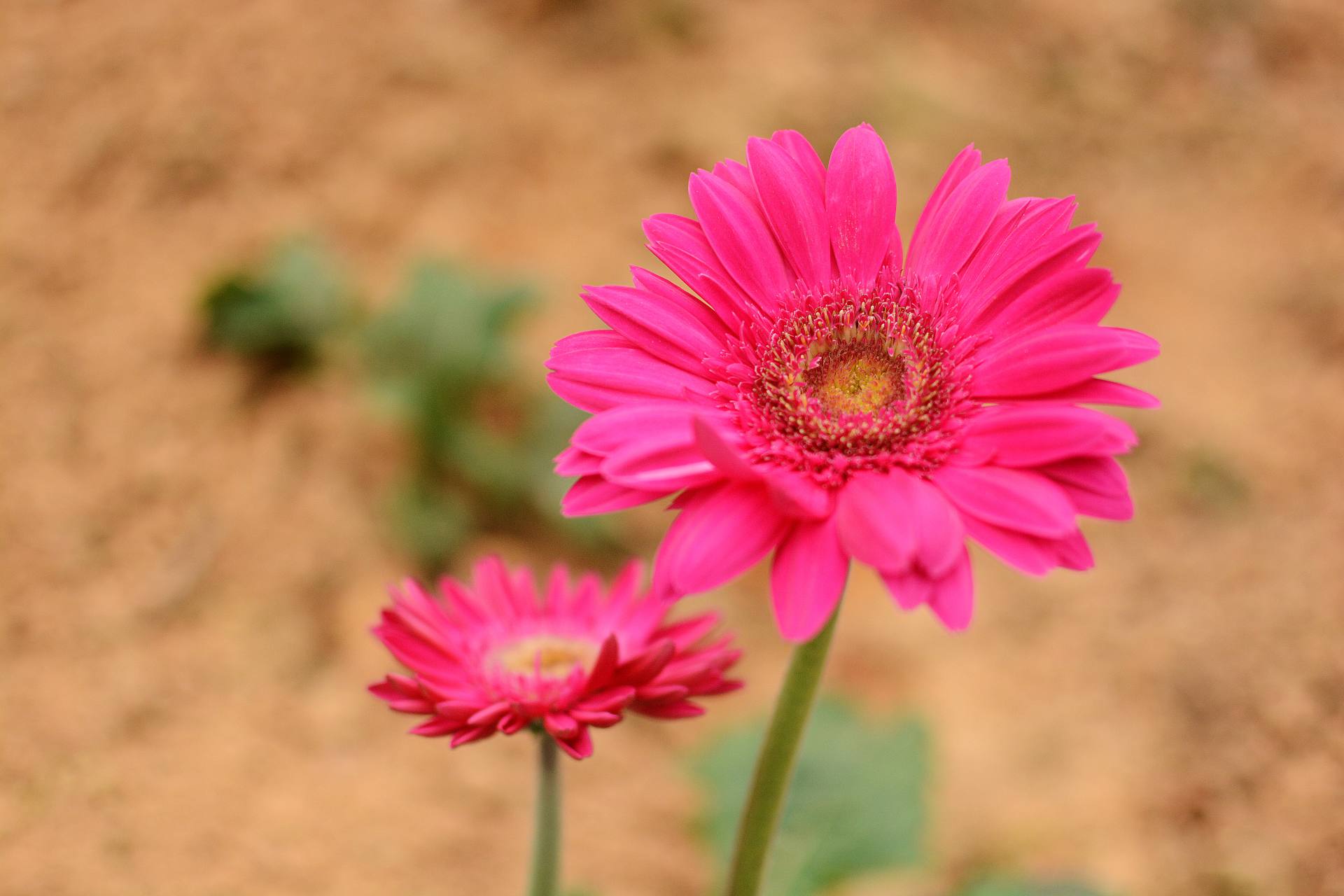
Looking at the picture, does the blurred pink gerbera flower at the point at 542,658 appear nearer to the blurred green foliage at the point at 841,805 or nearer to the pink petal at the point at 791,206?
→ the pink petal at the point at 791,206

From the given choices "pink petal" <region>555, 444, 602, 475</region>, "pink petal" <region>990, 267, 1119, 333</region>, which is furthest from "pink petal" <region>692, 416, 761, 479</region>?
"pink petal" <region>990, 267, 1119, 333</region>

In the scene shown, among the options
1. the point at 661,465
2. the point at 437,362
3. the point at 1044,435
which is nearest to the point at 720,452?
the point at 661,465

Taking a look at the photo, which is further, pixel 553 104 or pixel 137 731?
pixel 553 104

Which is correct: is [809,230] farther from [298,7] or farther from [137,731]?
[298,7]

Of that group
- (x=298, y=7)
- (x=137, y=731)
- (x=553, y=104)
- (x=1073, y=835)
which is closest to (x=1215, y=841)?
(x=1073, y=835)

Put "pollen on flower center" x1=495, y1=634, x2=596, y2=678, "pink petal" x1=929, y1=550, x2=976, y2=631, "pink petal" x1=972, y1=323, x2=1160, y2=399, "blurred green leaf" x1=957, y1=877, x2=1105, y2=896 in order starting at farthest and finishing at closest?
"blurred green leaf" x1=957, y1=877, x2=1105, y2=896, "pollen on flower center" x1=495, y1=634, x2=596, y2=678, "pink petal" x1=972, y1=323, x2=1160, y2=399, "pink petal" x1=929, y1=550, x2=976, y2=631

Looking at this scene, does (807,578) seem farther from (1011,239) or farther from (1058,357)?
(1011,239)

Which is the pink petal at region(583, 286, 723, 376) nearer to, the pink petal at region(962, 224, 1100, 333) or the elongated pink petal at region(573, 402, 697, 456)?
the elongated pink petal at region(573, 402, 697, 456)
